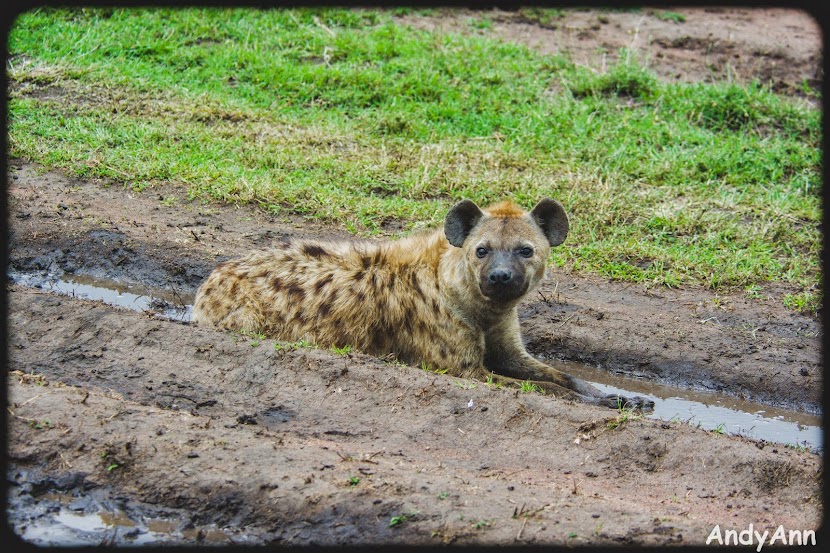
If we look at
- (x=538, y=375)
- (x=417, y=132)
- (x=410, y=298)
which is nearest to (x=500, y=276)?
(x=410, y=298)

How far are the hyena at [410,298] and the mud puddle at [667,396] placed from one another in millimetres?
398

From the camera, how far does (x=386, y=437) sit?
4.53m

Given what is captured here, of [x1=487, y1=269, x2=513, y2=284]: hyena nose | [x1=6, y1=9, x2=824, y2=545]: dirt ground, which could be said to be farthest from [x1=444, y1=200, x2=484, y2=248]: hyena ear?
[x1=6, y1=9, x2=824, y2=545]: dirt ground

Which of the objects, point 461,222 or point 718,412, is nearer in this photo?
point 461,222

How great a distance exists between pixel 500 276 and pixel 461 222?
1.70ft

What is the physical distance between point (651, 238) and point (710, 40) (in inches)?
163

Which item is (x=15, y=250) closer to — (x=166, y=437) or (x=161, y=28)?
(x=166, y=437)

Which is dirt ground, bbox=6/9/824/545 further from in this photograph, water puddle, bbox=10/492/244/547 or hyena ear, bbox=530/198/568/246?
hyena ear, bbox=530/198/568/246

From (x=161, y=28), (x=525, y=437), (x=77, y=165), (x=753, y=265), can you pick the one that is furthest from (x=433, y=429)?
(x=161, y=28)

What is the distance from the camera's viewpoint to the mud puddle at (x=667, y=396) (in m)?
5.44

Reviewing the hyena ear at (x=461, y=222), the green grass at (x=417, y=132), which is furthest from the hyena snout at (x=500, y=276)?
the green grass at (x=417, y=132)

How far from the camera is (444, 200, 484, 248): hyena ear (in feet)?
18.2

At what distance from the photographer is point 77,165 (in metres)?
8.09

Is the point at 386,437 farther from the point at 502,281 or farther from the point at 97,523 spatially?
the point at 97,523
